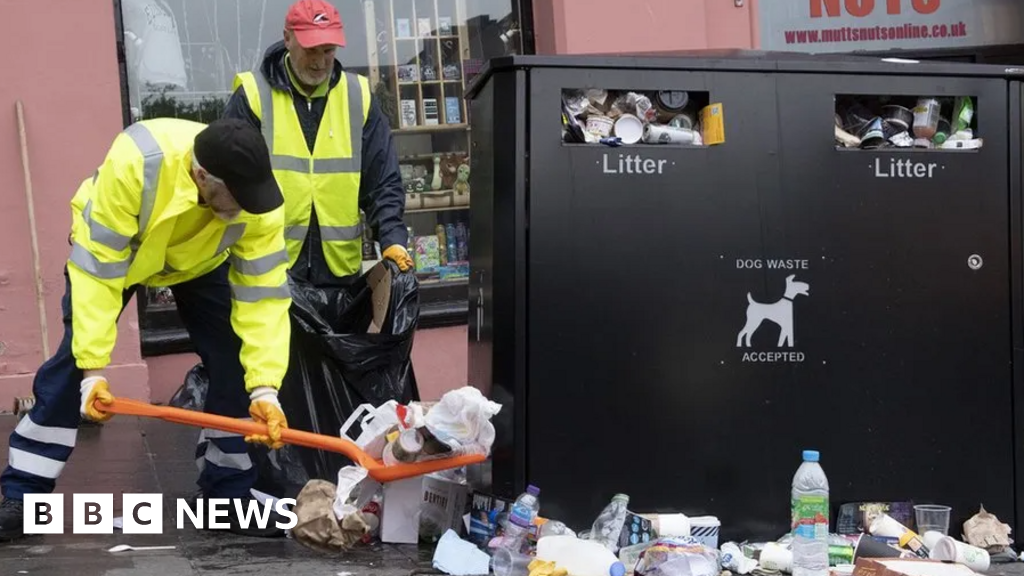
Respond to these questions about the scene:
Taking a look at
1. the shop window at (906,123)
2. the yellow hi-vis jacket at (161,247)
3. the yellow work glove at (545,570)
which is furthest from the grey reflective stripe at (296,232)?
the shop window at (906,123)

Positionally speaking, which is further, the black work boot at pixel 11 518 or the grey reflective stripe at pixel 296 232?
the grey reflective stripe at pixel 296 232

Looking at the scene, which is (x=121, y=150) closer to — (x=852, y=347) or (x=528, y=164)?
(x=528, y=164)

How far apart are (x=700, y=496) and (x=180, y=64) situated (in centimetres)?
396

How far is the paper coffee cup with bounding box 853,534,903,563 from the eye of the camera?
14.3 ft

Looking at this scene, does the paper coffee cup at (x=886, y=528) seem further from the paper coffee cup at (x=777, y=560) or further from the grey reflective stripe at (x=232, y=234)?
the grey reflective stripe at (x=232, y=234)

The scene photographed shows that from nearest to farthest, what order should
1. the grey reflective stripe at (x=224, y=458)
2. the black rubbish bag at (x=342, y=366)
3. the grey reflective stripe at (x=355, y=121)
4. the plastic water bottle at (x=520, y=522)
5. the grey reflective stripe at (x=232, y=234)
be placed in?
the plastic water bottle at (x=520, y=522), the grey reflective stripe at (x=232, y=234), the grey reflective stripe at (x=224, y=458), the black rubbish bag at (x=342, y=366), the grey reflective stripe at (x=355, y=121)

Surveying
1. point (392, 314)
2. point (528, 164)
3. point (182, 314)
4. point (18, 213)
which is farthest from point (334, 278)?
point (18, 213)

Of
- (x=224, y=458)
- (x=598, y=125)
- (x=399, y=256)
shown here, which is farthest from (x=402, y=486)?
(x=598, y=125)

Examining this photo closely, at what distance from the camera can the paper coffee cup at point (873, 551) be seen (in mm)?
4355

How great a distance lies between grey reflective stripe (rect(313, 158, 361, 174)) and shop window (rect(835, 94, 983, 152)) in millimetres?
1758

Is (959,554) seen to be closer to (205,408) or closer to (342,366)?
(342,366)

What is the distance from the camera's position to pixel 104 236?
414 centimetres

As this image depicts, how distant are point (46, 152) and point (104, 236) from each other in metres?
2.73

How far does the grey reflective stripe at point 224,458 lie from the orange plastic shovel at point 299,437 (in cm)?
32
